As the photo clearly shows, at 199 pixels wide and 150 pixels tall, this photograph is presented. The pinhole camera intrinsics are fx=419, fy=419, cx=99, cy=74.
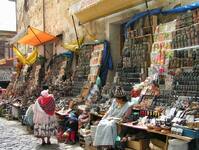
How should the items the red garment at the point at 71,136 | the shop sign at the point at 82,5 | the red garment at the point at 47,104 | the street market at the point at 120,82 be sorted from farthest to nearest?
1. the shop sign at the point at 82,5
2. the red garment at the point at 47,104
3. the red garment at the point at 71,136
4. the street market at the point at 120,82

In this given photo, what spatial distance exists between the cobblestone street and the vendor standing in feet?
5.65

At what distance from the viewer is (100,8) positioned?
465 inches

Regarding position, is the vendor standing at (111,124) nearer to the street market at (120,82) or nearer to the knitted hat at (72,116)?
the street market at (120,82)

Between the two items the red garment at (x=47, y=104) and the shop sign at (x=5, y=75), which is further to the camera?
the shop sign at (x=5, y=75)

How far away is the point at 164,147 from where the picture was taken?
732 centimetres

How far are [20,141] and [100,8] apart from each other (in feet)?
14.1

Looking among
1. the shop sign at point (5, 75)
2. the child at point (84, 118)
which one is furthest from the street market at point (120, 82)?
the shop sign at point (5, 75)

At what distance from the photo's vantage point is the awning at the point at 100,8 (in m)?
10.8

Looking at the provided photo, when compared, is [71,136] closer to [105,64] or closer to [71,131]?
[71,131]

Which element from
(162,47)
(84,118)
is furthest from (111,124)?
(162,47)

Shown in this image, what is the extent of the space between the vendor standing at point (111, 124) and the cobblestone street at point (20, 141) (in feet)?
5.65

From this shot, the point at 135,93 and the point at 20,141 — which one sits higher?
the point at 135,93

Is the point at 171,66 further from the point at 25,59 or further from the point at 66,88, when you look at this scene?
the point at 25,59

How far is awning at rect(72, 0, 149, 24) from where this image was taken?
10812mm
